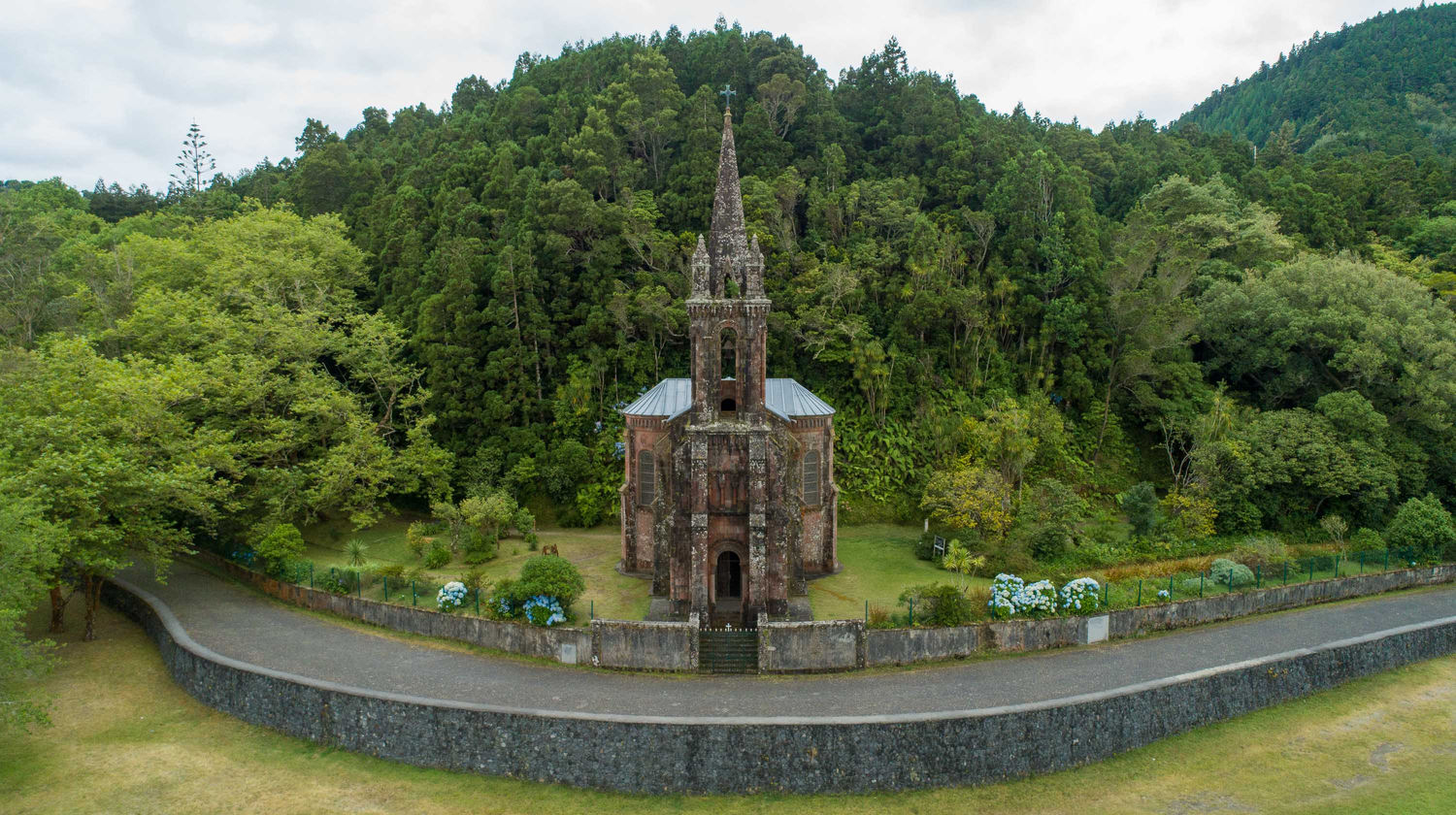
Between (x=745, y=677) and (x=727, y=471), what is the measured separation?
22.1ft

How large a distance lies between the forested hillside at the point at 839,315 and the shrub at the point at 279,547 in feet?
6.93

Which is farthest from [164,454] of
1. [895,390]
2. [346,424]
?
[895,390]

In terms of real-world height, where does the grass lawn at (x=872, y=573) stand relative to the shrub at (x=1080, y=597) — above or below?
below

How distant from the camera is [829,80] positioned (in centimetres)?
6675

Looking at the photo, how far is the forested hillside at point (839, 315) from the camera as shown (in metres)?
35.1

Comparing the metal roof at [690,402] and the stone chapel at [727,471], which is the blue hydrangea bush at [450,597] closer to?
the stone chapel at [727,471]

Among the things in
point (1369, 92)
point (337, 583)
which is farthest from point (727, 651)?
point (1369, 92)

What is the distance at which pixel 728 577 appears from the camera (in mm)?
28531

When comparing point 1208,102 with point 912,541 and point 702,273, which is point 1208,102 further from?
point 702,273

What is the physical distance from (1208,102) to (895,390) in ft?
395

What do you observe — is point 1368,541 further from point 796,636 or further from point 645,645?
point 645,645

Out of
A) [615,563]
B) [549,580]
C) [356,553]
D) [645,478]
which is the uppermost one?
[645,478]

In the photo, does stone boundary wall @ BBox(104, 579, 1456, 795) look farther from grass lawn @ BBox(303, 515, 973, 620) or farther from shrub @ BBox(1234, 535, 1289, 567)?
shrub @ BBox(1234, 535, 1289, 567)

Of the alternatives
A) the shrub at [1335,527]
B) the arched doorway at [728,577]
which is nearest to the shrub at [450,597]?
the arched doorway at [728,577]
